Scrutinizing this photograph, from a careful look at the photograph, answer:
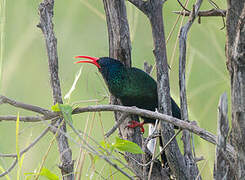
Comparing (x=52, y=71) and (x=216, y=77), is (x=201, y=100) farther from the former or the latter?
(x=52, y=71)

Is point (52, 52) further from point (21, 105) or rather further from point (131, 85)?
point (131, 85)

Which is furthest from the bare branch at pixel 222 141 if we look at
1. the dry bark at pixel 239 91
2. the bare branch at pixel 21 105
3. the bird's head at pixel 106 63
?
the bird's head at pixel 106 63

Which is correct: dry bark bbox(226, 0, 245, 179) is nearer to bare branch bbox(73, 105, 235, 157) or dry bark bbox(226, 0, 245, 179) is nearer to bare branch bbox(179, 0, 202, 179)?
bare branch bbox(73, 105, 235, 157)

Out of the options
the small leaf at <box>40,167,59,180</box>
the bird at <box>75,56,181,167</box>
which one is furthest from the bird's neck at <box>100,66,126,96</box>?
the small leaf at <box>40,167,59,180</box>

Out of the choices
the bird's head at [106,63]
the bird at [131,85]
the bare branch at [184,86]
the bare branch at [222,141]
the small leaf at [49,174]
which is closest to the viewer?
the bare branch at [222,141]

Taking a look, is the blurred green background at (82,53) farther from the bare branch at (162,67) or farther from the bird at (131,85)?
the bare branch at (162,67)

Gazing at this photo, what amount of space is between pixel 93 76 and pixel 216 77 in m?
0.81

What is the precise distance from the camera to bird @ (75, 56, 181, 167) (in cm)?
221

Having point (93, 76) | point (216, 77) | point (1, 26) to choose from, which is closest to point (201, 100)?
point (216, 77)

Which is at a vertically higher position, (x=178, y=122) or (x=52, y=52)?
(x=52, y=52)

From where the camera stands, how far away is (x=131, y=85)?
229 centimetres

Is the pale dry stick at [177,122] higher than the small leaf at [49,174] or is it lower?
higher

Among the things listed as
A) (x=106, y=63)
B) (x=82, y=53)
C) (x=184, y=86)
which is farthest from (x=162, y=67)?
(x=82, y=53)

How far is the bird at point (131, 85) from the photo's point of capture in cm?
221
